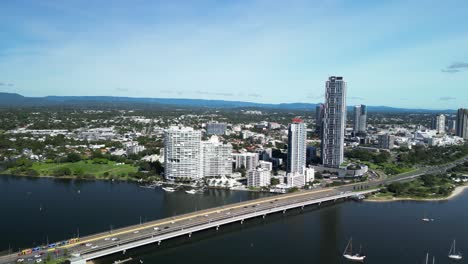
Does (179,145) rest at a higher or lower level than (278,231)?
higher

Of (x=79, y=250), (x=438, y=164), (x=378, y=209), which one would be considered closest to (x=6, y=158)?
(x=79, y=250)

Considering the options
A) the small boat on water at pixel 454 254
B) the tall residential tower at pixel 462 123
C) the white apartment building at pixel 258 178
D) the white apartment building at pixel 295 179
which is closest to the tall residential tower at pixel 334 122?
the white apartment building at pixel 295 179

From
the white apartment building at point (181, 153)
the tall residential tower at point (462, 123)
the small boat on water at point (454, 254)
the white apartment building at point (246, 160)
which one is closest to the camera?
the small boat on water at point (454, 254)

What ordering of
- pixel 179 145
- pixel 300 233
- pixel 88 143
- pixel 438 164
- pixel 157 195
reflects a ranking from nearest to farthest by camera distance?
pixel 300 233
pixel 157 195
pixel 179 145
pixel 438 164
pixel 88 143

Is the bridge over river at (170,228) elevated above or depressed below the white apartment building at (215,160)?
below

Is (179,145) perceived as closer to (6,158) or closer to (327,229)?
(327,229)

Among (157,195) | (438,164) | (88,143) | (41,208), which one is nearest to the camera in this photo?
(41,208)

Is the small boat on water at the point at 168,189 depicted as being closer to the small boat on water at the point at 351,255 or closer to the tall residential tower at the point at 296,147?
the tall residential tower at the point at 296,147

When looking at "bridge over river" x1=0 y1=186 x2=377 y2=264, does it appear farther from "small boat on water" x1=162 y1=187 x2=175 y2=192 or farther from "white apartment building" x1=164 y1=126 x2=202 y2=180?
"white apartment building" x1=164 y1=126 x2=202 y2=180
